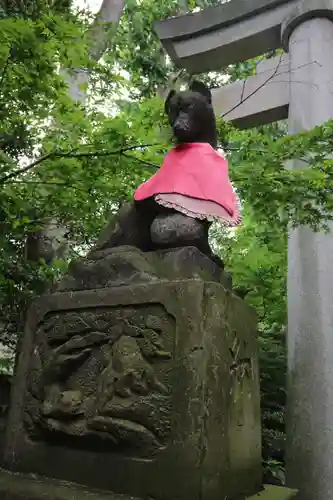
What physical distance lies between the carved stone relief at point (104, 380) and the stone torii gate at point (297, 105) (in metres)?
1.63

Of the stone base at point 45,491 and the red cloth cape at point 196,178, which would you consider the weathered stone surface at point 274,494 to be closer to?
the stone base at point 45,491

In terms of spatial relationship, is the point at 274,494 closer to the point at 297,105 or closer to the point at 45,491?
the point at 45,491

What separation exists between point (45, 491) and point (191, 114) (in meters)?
2.14

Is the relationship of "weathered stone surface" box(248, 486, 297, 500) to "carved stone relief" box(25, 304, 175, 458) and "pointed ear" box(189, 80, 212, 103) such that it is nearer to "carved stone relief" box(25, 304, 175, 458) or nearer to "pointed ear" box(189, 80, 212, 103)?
"carved stone relief" box(25, 304, 175, 458)

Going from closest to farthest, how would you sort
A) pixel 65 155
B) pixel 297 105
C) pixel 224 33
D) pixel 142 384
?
pixel 142 384 → pixel 65 155 → pixel 297 105 → pixel 224 33

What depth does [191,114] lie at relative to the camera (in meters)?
2.68

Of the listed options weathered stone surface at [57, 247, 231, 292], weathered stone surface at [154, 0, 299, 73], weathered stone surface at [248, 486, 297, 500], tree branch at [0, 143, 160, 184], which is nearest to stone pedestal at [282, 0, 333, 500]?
weathered stone surface at [154, 0, 299, 73]

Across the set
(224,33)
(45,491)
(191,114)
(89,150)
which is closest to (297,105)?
(224,33)

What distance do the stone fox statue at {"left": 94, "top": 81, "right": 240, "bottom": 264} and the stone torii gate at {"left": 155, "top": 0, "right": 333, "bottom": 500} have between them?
417 millimetres

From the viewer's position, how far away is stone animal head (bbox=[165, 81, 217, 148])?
267 cm

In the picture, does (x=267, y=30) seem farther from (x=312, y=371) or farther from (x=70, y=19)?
(x=312, y=371)

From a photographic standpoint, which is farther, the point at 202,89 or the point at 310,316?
the point at 310,316

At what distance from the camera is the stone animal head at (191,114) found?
2.67 m

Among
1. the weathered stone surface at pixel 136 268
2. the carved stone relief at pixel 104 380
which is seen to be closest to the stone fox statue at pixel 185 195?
the weathered stone surface at pixel 136 268
